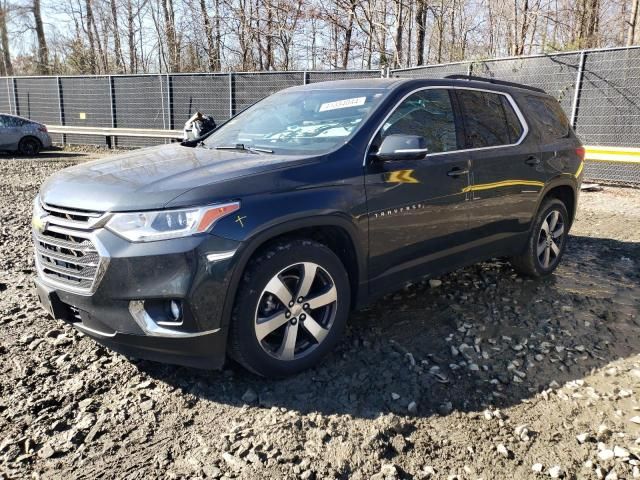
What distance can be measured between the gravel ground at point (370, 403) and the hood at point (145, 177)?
43.0 inches

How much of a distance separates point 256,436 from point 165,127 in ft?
52.1

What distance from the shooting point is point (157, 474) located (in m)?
2.39

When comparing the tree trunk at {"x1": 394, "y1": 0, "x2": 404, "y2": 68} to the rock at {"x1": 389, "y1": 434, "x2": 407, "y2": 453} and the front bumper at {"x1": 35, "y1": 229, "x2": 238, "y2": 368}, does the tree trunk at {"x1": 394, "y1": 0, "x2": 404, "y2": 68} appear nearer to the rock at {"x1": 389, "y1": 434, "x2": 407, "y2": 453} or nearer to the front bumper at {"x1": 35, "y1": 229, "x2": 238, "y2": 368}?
the front bumper at {"x1": 35, "y1": 229, "x2": 238, "y2": 368}

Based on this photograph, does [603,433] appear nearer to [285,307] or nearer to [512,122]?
[285,307]

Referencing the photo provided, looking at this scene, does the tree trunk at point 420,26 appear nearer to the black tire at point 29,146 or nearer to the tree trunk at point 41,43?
the black tire at point 29,146

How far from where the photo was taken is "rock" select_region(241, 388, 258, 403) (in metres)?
2.94

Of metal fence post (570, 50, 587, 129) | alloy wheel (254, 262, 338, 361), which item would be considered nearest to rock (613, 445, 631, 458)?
alloy wheel (254, 262, 338, 361)

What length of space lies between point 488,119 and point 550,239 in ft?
4.92

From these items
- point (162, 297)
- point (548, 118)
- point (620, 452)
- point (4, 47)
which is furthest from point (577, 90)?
point (4, 47)

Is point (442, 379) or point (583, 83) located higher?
point (583, 83)

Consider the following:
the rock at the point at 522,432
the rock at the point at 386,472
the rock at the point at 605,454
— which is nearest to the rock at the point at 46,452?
the rock at the point at 386,472

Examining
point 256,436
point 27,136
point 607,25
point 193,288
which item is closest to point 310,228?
point 193,288

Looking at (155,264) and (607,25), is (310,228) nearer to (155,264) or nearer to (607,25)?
(155,264)

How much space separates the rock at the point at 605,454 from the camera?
2.57 meters
